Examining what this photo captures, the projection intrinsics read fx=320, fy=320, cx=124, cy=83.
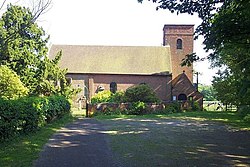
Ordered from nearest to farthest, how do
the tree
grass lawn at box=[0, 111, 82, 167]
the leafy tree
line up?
grass lawn at box=[0, 111, 82, 167]
the tree
the leafy tree

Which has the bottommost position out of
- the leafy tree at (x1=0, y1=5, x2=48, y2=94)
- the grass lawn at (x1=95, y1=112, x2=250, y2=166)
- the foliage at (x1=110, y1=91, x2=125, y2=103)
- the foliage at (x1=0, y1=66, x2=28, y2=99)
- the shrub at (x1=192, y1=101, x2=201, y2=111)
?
the grass lawn at (x1=95, y1=112, x2=250, y2=166)

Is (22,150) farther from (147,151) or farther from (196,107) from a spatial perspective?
(196,107)

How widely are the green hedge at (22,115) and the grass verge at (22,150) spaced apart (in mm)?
429

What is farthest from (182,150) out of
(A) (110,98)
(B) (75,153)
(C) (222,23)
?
(A) (110,98)

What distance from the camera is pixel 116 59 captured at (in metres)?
51.0

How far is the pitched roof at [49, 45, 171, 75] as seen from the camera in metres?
48.8

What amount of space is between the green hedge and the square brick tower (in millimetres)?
32543

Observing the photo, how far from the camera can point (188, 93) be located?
4691 centimetres

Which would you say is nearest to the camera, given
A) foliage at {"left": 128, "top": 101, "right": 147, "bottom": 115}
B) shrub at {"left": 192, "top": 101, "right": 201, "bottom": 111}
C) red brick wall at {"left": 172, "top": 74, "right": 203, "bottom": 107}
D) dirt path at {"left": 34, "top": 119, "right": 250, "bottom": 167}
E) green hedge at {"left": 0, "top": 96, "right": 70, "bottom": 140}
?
A: dirt path at {"left": 34, "top": 119, "right": 250, "bottom": 167}

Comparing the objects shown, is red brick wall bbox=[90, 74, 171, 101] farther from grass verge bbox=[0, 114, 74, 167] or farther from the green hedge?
grass verge bbox=[0, 114, 74, 167]

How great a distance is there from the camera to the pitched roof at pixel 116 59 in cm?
4884

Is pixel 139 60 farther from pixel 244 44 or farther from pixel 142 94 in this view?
pixel 244 44

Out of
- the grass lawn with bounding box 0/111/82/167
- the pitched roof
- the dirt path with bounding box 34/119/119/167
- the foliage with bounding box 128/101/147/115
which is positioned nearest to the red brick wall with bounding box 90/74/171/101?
the pitched roof

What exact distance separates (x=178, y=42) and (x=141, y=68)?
7.26 meters
